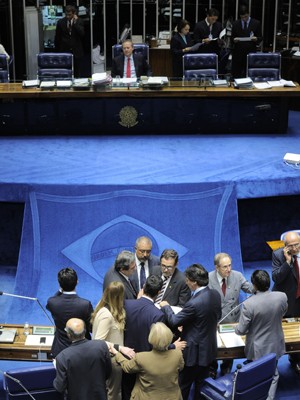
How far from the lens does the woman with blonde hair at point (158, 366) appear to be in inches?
191

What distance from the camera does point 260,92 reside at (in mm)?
10195

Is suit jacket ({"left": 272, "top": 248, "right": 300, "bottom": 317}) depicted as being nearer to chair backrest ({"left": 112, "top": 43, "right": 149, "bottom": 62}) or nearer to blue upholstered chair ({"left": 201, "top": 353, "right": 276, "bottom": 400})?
blue upholstered chair ({"left": 201, "top": 353, "right": 276, "bottom": 400})

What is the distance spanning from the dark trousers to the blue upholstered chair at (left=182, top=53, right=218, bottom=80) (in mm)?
6151

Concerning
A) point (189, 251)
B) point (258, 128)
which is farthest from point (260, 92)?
point (189, 251)

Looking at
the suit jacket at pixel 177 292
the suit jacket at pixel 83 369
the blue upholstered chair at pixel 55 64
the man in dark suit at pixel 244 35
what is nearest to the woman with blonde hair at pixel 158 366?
the suit jacket at pixel 83 369

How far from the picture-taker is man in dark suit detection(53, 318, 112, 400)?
4.88 meters

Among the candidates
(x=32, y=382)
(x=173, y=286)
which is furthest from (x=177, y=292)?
(x=32, y=382)

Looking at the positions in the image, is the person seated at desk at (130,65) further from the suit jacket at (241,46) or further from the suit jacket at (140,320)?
the suit jacket at (140,320)

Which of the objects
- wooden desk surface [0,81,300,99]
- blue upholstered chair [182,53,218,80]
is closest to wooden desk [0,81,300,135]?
wooden desk surface [0,81,300,99]

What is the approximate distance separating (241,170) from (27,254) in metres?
2.76

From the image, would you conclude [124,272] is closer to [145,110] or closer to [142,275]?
[142,275]

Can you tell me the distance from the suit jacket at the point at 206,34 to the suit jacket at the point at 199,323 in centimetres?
804

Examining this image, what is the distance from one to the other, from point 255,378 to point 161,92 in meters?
5.68

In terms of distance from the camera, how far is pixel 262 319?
18.1 ft
